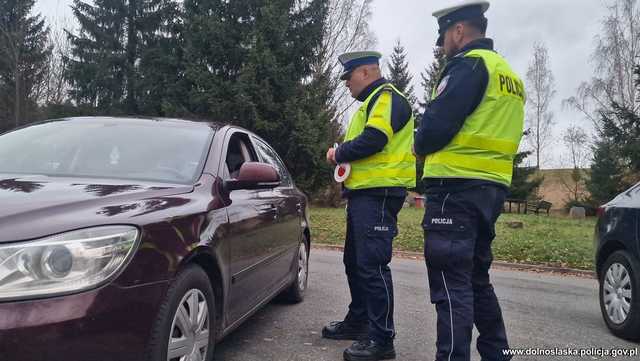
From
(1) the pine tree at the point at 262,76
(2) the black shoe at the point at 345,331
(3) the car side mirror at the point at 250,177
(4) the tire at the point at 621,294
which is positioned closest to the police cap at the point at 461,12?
(3) the car side mirror at the point at 250,177

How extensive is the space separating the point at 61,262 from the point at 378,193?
6.69 feet

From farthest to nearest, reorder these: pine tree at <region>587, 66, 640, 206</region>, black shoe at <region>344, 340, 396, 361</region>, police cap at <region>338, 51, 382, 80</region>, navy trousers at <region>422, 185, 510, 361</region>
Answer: pine tree at <region>587, 66, 640, 206</region>, police cap at <region>338, 51, 382, 80</region>, black shoe at <region>344, 340, 396, 361</region>, navy trousers at <region>422, 185, 510, 361</region>

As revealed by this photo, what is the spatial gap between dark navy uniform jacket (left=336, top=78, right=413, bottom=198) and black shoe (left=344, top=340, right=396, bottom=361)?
0.98 metres

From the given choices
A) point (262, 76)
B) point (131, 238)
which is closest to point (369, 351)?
point (131, 238)

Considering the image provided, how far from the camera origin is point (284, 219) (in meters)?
4.18

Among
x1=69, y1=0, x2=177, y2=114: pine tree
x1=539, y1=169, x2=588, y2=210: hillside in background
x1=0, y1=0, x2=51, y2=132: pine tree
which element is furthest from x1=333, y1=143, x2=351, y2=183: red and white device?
x1=539, y1=169, x2=588, y2=210: hillside in background

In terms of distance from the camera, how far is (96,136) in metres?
3.30

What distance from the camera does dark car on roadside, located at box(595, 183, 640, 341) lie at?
409 cm

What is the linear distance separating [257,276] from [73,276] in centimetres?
169

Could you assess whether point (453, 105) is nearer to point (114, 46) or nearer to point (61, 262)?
point (61, 262)

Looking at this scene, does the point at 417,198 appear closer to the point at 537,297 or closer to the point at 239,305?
the point at 537,297

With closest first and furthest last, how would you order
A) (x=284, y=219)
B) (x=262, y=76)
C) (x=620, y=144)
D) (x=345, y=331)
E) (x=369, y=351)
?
(x=369, y=351), (x=345, y=331), (x=284, y=219), (x=262, y=76), (x=620, y=144)

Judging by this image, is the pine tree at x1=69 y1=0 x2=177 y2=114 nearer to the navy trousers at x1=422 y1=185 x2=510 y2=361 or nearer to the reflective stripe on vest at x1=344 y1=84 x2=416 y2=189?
the reflective stripe on vest at x1=344 y1=84 x2=416 y2=189

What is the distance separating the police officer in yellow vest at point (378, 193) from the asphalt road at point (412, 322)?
12.0 inches
